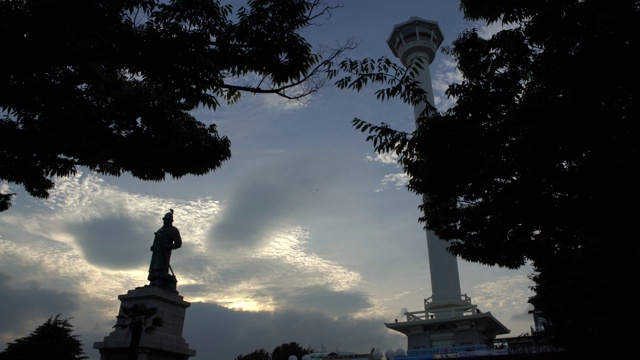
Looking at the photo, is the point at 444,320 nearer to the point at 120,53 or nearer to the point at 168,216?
the point at 168,216

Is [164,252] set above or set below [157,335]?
above

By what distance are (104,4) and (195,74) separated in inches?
66.3

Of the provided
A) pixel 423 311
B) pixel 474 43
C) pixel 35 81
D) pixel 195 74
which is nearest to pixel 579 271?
pixel 474 43

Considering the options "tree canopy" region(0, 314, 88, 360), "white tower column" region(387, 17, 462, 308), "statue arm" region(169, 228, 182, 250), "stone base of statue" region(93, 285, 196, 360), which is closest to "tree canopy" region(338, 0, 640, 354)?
"stone base of statue" region(93, 285, 196, 360)

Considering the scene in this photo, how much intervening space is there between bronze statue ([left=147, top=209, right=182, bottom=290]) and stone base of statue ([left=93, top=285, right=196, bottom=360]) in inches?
18.8

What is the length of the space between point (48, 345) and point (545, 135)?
31968 mm

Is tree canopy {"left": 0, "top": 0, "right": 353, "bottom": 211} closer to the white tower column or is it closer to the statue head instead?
the statue head

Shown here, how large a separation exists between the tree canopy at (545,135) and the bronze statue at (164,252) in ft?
38.7

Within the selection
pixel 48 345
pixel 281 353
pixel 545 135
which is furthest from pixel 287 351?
pixel 545 135

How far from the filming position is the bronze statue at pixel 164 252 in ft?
58.0

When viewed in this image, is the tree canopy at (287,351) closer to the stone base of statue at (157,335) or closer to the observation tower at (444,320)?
the observation tower at (444,320)

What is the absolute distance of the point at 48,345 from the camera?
2750 centimetres

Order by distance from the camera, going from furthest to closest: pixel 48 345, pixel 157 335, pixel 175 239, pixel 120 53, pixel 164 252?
1. pixel 48 345
2. pixel 175 239
3. pixel 164 252
4. pixel 157 335
5. pixel 120 53

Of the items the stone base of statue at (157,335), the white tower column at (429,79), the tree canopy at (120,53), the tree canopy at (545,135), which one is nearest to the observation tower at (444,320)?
the white tower column at (429,79)
